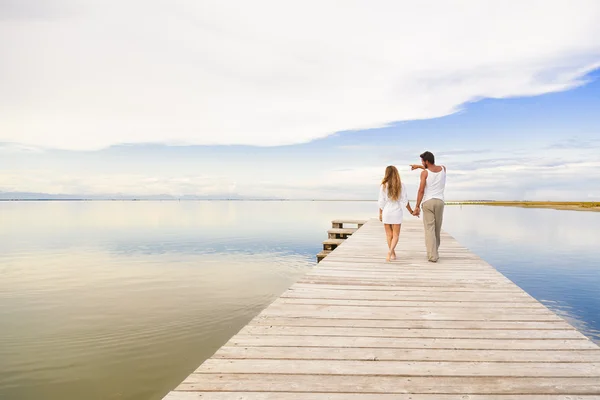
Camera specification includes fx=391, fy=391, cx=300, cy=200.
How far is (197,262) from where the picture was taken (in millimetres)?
18281

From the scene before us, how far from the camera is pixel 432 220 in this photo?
8094mm

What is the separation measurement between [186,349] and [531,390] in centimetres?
646

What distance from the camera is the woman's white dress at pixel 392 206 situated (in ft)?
27.0

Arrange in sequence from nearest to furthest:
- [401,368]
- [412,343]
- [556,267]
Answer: [401,368]
[412,343]
[556,267]

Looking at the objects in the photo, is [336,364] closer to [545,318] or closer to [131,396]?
[545,318]

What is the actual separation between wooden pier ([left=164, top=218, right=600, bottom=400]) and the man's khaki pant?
7.39 feet

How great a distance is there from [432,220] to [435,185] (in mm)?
735

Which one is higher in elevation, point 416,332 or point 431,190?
point 431,190

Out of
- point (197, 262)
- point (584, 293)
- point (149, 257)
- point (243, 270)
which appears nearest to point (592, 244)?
point (584, 293)

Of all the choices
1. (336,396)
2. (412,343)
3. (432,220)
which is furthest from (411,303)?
(432,220)

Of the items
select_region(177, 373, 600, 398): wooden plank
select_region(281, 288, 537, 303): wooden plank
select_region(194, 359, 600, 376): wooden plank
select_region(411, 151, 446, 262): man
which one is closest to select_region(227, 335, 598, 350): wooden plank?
select_region(194, 359, 600, 376): wooden plank

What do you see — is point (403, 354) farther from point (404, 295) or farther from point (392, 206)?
point (392, 206)

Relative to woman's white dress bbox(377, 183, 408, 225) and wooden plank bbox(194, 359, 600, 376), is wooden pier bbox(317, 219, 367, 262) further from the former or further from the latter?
wooden plank bbox(194, 359, 600, 376)

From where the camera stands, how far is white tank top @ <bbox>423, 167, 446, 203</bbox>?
809 centimetres
